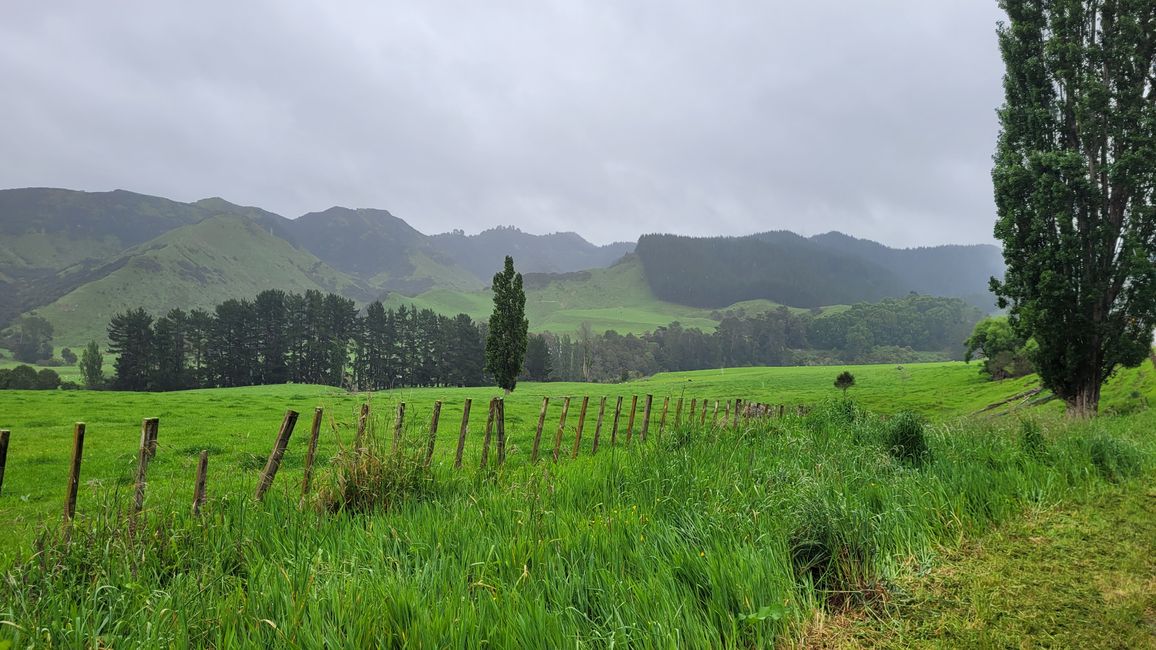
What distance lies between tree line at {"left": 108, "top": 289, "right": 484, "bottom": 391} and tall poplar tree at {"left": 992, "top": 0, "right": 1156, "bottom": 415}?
8054 cm

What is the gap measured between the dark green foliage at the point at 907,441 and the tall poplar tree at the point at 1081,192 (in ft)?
41.4

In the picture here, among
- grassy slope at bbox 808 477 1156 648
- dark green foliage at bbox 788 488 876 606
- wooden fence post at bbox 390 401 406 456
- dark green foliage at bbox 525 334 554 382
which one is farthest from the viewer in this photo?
dark green foliage at bbox 525 334 554 382

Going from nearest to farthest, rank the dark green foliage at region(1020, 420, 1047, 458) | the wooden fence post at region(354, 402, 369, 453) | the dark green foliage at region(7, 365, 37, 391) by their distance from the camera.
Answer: the wooden fence post at region(354, 402, 369, 453)
the dark green foliage at region(1020, 420, 1047, 458)
the dark green foliage at region(7, 365, 37, 391)

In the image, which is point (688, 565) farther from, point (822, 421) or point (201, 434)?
point (201, 434)

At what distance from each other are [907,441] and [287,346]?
104m

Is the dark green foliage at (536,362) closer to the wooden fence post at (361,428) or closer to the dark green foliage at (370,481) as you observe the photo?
the wooden fence post at (361,428)

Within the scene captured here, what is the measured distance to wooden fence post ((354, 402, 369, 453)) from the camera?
610 centimetres

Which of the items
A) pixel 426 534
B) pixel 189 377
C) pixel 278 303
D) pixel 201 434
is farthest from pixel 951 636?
pixel 278 303

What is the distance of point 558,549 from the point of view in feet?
13.5

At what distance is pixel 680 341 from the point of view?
523ft

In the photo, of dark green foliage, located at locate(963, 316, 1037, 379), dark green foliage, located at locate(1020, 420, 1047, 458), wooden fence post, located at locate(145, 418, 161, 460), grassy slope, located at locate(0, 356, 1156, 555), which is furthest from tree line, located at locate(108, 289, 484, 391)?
dark green foliage, located at locate(1020, 420, 1047, 458)

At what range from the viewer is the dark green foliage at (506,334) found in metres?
50.2

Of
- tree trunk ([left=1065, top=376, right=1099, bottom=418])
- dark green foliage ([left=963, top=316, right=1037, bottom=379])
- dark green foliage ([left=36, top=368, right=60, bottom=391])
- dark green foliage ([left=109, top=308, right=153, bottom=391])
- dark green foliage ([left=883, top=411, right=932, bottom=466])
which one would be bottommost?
dark green foliage ([left=36, top=368, right=60, bottom=391])

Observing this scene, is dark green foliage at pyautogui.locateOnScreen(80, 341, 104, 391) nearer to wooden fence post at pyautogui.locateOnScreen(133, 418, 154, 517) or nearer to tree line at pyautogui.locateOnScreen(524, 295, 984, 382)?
tree line at pyautogui.locateOnScreen(524, 295, 984, 382)
